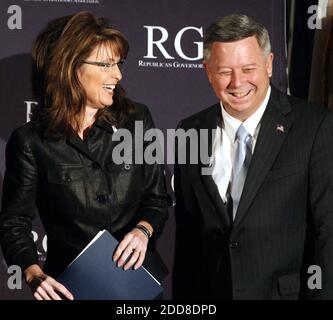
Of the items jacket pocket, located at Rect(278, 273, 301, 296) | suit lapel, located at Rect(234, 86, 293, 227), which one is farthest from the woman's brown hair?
jacket pocket, located at Rect(278, 273, 301, 296)

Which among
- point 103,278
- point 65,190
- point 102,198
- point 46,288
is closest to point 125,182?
point 102,198

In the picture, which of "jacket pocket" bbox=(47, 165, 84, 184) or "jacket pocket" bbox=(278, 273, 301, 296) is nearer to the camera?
"jacket pocket" bbox=(278, 273, 301, 296)

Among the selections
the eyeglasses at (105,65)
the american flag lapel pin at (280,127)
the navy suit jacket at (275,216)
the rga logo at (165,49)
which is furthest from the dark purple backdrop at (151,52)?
the american flag lapel pin at (280,127)

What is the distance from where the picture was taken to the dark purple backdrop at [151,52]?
113 inches

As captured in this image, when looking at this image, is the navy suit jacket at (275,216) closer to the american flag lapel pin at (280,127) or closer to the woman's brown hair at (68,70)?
the american flag lapel pin at (280,127)

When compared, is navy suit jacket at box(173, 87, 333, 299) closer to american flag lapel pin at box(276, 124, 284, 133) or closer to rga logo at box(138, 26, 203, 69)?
american flag lapel pin at box(276, 124, 284, 133)

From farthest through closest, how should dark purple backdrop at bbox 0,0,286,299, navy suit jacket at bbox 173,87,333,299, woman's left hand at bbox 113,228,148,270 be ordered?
dark purple backdrop at bbox 0,0,286,299, woman's left hand at bbox 113,228,148,270, navy suit jacket at bbox 173,87,333,299

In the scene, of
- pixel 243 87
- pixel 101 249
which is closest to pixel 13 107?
pixel 101 249

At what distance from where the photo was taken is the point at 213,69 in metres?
2.61

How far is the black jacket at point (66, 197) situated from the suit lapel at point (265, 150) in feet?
1.06

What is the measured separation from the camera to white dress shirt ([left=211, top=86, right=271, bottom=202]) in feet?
8.59

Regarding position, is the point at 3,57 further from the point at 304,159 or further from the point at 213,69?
the point at 304,159

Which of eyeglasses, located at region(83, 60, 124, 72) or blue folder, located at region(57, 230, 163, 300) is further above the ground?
eyeglasses, located at region(83, 60, 124, 72)

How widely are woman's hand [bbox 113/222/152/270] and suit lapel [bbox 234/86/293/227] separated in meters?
0.31
